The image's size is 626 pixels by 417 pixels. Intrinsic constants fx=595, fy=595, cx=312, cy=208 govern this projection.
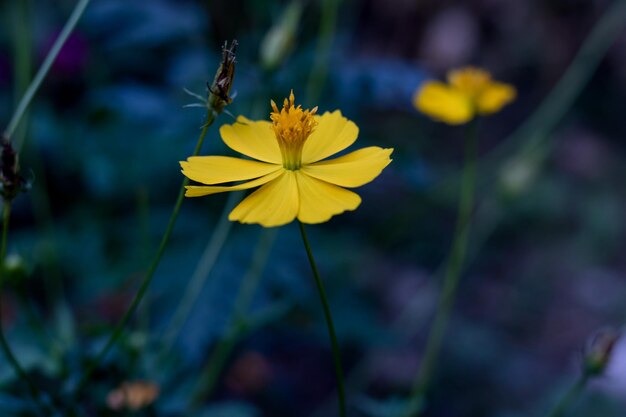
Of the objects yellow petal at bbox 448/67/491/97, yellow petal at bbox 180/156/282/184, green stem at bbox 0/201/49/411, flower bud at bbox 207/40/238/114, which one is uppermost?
yellow petal at bbox 448/67/491/97

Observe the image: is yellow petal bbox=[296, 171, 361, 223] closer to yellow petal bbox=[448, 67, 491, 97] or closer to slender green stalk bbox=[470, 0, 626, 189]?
yellow petal bbox=[448, 67, 491, 97]

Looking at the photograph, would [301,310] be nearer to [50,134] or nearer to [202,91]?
[202,91]

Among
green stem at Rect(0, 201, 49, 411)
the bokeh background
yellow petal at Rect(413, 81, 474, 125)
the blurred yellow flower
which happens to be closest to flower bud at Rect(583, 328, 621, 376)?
the bokeh background

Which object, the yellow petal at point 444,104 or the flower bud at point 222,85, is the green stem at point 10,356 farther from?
the yellow petal at point 444,104

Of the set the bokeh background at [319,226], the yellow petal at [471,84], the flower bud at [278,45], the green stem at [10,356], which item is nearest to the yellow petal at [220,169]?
the green stem at [10,356]

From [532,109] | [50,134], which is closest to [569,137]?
[532,109]

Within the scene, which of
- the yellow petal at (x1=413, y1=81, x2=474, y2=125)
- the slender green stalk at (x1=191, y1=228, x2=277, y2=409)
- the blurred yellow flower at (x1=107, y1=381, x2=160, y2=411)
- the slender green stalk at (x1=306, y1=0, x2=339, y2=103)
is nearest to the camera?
the blurred yellow flower at (x1=107, y1=381, x2=160, y2=411)

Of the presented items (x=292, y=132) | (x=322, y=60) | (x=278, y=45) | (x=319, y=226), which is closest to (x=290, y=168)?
(x=292, y=132)
